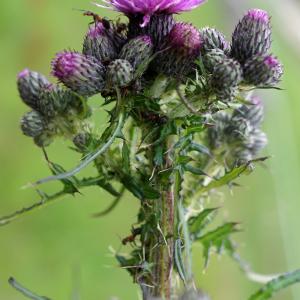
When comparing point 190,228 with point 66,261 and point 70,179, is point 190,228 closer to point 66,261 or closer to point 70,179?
point 70,179

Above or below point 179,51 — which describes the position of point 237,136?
below

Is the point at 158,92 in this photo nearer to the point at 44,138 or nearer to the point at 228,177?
the point at 228,177

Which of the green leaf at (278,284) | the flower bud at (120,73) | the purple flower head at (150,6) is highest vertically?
the purple flower head at (150,6)

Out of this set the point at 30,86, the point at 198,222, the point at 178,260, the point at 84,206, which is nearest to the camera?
the point at 178,260

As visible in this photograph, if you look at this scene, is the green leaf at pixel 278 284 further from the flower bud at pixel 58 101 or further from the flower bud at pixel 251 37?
the flower bud at pixel 58 101

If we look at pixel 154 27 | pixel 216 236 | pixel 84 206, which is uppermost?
pixel 154 27

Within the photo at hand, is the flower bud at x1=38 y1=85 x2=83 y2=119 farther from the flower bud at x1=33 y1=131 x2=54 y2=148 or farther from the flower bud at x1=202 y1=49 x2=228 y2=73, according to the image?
the flower bud at x1=202 y1=49 x2=228 y2=73

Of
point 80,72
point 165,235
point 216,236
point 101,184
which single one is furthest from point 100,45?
point 216,236

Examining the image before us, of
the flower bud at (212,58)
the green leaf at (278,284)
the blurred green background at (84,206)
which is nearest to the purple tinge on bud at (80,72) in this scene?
the flower bud at (212,58)
